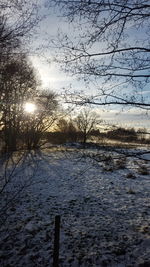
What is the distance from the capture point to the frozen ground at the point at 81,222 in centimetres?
429

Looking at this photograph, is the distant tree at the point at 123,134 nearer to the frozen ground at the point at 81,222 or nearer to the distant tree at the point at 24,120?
the frozen ground at the point at 81,222

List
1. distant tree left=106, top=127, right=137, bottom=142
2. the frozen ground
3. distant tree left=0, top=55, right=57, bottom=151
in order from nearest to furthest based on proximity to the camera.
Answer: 1. distant tree left=106, top=127, right=137, bottom=142
2. the frozen ground
3. distant tree left=0, top=55, right=57, bottom=151

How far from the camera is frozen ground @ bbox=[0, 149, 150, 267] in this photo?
4.29 meters

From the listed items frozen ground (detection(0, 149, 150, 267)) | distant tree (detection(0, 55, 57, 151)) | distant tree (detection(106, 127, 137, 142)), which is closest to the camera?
distant tree (detection(106, 127, 137, 142))

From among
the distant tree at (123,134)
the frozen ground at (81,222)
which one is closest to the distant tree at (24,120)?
the frozen ground at (81,222)

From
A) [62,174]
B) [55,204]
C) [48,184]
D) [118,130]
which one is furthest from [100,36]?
[62,174]

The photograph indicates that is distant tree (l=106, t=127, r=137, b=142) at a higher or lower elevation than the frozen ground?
higher

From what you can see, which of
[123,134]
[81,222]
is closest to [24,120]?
[81,222]

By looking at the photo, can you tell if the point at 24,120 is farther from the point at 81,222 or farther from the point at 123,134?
the point at 123,134

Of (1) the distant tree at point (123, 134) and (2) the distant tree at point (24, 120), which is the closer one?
(1) the distant tree at point (123, 134)

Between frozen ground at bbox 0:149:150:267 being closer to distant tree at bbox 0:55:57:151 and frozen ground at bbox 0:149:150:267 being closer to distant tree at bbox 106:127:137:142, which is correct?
distant tree at bbox 106:127:137:142

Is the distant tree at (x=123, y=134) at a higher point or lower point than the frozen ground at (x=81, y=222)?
higher

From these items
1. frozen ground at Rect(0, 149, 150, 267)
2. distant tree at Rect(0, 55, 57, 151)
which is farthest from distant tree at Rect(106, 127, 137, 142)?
distant tree at Rect(0, 55, 57, 151)

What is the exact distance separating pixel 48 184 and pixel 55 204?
8.53 ft
